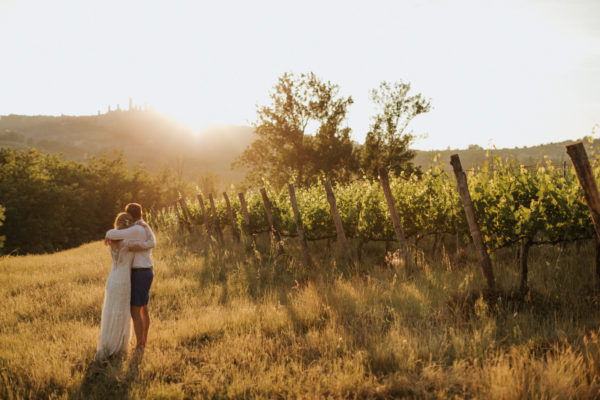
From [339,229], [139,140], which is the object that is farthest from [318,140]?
[139,140]

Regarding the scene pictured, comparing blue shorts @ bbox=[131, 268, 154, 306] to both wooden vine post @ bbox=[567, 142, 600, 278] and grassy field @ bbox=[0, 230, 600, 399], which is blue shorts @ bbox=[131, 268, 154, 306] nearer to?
grassy field @ bbox=[0, 230, 600, 399]

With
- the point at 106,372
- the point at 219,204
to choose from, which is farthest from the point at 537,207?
the point at 219,204

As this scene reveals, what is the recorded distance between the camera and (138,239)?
505 centimetres

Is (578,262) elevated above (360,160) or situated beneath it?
situated beneath

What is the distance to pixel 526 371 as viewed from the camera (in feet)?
11.0

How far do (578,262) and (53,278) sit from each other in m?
13.4

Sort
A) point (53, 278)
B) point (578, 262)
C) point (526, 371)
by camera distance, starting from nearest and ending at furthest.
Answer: point (526, 371) < point (578, 262) < point (53, 278)

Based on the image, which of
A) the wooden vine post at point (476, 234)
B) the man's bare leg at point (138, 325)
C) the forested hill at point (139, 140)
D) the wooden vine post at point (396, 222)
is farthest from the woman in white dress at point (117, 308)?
the forested hill at point (139, 140)

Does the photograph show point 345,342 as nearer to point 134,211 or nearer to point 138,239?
point 138,239

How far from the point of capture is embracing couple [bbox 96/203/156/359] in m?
4.85

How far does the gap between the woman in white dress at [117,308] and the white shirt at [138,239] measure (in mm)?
85

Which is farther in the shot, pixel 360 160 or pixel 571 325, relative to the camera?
pixel 360 160

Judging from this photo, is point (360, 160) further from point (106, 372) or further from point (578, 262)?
point (106, 372)

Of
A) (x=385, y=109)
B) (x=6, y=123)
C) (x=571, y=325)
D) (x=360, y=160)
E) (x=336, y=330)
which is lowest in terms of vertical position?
(x=336, y=330)
